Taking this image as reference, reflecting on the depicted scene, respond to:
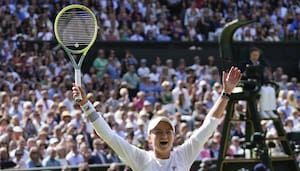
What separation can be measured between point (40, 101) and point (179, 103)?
3226 millimetres

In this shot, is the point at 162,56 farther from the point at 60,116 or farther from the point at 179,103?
the point at 60,116

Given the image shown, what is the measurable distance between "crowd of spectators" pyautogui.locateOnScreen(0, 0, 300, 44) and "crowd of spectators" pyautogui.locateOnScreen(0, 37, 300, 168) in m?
0.85

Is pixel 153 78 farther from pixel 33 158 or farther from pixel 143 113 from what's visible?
pixel 33 158

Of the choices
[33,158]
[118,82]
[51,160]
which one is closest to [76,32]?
[33,158]

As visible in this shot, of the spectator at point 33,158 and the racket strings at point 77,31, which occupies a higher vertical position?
the racket strings at point 77,31

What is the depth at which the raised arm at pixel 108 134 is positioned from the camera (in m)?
5.72

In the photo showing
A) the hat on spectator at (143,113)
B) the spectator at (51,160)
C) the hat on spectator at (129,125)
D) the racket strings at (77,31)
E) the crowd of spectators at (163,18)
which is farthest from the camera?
the crowd of spectators at (163,18)

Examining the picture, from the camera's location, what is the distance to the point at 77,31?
23.1ft

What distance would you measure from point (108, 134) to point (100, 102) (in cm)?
1118

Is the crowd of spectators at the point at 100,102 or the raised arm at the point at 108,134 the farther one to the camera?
the crowd of spectators at the point at 100,102

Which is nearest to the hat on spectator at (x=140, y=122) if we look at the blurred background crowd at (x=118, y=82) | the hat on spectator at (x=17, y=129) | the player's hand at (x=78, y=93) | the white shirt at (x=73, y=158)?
the blurred background crowd at (x=118, y=82)

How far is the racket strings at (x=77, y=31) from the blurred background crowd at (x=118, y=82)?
17.3 feet

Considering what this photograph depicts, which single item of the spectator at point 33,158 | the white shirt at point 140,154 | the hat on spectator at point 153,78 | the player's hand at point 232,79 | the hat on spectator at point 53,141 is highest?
the player's hand at point 232,79

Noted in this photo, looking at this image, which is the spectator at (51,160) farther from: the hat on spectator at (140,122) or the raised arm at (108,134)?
the raised arm at (108,134)
